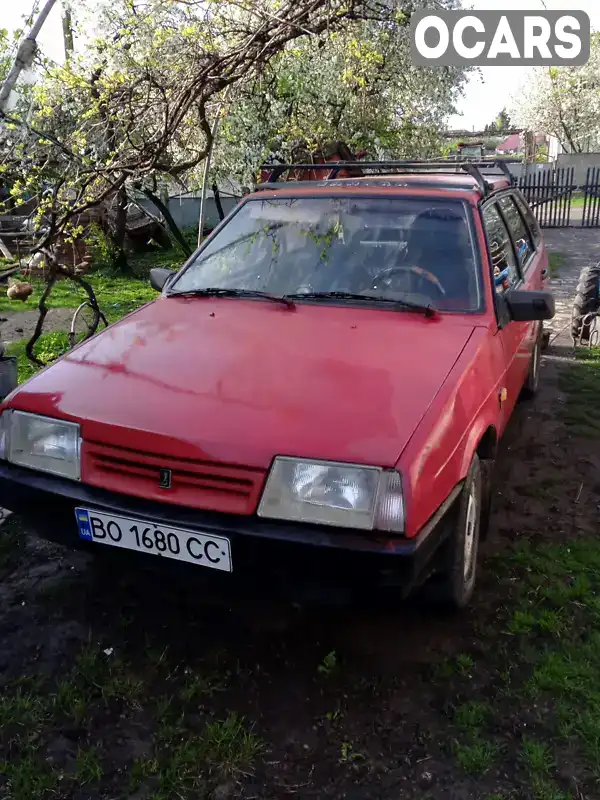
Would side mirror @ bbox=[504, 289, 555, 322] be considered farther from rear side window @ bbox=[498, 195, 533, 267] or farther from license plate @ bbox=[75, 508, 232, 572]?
license plate @ bbox=[75, 508, 232, 572]

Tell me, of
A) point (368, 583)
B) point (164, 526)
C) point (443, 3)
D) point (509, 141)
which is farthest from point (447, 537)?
point (509, 141)

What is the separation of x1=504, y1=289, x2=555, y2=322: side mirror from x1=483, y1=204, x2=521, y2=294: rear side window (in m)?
0.09

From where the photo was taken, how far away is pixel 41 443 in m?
2.51

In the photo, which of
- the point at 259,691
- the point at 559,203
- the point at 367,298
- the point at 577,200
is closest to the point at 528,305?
the point at 367,298

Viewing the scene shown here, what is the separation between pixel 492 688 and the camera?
2393mm

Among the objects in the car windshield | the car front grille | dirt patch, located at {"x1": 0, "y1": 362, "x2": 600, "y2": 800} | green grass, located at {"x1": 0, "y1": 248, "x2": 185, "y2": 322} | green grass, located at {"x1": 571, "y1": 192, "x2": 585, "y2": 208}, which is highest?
the car windshield

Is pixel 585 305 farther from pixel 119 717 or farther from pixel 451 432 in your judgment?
pixel 119 717

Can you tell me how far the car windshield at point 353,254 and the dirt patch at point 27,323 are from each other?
5133mm

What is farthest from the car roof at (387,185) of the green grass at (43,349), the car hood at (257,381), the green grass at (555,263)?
the green grass at (555,263)

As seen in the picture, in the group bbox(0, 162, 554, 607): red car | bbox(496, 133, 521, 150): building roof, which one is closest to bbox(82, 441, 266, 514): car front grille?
bbox(0, 162, 554, 607): red car

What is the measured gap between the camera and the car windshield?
10.3 feet

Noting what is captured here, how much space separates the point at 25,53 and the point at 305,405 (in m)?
3.14

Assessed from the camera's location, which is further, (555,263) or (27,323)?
(555,263)

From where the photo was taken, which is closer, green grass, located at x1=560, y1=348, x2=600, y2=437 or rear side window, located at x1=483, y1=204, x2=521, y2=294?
rear side window, located at x1=483, y1=204, x2=521, y2=294
